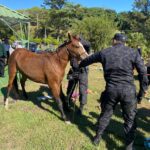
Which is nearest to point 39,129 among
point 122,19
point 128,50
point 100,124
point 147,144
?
point 100,124

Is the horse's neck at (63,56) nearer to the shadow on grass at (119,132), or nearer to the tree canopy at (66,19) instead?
the shadow on grass at (119,132)

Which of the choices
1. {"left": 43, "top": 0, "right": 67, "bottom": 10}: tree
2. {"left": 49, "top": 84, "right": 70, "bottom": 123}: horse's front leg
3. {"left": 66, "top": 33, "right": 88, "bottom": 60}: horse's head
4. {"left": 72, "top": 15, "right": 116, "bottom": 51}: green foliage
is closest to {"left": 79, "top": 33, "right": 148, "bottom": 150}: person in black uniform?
{"left": 66, "top": 33, "right": 88, "bottom": 60}: horse's head

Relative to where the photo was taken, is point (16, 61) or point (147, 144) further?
point (16, 61)

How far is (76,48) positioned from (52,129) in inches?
75.9

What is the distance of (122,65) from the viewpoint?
17.9 feet

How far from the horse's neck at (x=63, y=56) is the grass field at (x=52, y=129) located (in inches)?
53.8

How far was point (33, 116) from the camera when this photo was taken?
26.4ft

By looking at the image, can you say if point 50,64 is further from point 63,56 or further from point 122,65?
point 122,65

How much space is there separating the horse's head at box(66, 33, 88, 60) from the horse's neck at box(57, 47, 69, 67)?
198 mm

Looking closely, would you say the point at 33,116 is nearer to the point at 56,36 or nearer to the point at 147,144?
the point at 147,144

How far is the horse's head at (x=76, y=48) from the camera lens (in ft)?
24.4

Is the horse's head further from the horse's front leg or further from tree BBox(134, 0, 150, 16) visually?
tree BBox(134, 0, 150, 16)

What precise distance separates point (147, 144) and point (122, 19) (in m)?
85.6

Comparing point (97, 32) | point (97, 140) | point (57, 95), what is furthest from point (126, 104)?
point (97, 32)
